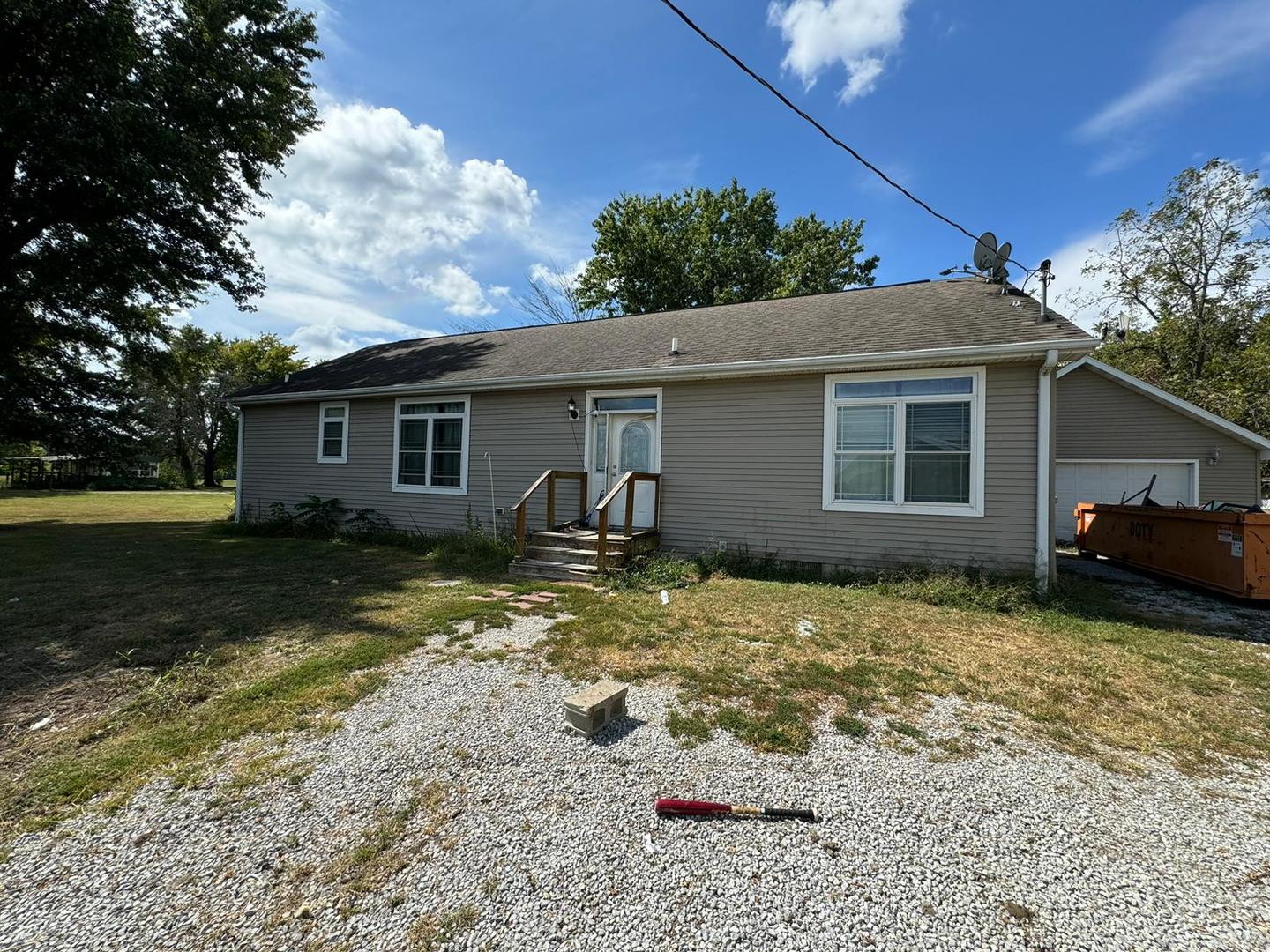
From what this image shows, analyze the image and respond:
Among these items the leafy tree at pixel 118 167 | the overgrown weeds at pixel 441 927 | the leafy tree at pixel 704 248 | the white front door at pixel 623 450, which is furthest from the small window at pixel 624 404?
the leafy tree at pixel 704 248

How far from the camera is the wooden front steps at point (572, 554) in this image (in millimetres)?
6941

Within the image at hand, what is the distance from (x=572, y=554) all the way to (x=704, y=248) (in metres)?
21.2

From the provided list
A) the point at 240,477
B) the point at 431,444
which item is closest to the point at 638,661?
the point at 431,444

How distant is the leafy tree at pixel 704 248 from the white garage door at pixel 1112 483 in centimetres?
1450

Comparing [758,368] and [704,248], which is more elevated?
[704,248]

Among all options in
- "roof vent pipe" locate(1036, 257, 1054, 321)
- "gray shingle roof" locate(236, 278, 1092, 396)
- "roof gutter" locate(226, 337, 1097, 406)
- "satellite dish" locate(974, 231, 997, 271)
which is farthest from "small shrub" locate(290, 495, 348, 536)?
"satellite dish" locate(974, 231, 997, 271)

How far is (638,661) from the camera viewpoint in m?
4.07

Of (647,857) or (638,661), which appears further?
(638,661)

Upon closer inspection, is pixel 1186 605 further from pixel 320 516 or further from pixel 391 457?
pixel 320 516

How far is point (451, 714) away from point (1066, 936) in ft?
9.78

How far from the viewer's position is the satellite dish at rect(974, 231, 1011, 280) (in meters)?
8.14

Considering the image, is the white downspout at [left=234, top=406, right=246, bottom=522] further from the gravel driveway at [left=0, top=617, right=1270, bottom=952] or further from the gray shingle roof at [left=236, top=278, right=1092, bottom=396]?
the gravel driveway at [left=0, top=617, right=1270, bottom=952]

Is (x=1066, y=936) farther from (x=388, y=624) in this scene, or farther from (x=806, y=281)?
(x=806, y=281)

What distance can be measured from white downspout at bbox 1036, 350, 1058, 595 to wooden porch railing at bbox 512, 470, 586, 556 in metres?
6.15
